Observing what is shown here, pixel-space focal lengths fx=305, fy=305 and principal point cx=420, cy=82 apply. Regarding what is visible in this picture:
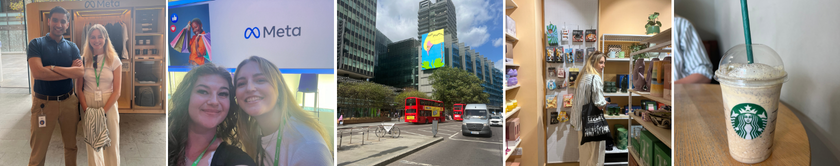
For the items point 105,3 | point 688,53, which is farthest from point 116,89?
point 688,53

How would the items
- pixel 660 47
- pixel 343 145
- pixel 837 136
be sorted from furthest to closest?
pixel 343 145
pixel 660 47
pixel 837 136

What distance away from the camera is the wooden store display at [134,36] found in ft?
7.25

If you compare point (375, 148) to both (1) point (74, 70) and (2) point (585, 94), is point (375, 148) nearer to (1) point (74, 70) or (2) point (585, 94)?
(2) point (585, 94)

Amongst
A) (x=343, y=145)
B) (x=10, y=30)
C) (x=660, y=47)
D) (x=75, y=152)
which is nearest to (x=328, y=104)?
(x=343, y=145)

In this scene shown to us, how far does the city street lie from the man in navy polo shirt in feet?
7.66

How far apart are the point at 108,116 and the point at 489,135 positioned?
271 cm

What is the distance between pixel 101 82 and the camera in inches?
86.0

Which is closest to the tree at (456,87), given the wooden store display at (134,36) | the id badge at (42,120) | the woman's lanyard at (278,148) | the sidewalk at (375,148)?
the sidewalk at (375,148)

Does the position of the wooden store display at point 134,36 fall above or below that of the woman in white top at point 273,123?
above

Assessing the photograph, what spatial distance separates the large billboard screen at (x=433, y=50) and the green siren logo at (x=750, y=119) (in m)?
1.49

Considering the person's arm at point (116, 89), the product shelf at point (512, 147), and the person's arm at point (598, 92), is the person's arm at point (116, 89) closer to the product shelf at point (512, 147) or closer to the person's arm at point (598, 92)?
the product shelf at point (512, 147)

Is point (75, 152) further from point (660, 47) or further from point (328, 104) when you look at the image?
point (660, 47)

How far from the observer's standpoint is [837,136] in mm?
574

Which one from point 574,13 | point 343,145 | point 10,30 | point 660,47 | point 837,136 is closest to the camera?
point 837,136
